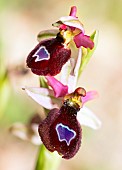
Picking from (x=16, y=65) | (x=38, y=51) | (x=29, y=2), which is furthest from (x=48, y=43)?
(x=29, y=2)

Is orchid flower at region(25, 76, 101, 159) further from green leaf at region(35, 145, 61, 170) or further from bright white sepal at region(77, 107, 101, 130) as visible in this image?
green leaf at region(35, 145, 61, 170)

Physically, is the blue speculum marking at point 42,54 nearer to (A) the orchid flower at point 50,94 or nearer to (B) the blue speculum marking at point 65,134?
(A) the orchid flower at point 50,94

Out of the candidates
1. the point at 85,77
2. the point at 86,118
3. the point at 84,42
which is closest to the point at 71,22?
the point at 84,42

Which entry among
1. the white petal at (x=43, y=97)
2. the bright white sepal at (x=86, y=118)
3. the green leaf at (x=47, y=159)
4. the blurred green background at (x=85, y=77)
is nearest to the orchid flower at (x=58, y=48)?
the white petal at (x=43, y=97)

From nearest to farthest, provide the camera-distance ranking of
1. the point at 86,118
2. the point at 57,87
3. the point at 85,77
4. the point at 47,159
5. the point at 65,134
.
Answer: the point at 65,134 < the point at 57,87 < the point at 86,118 < the point at 47,159 < the point at 85,77

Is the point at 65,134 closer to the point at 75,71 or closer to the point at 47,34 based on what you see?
the point at 75,71
